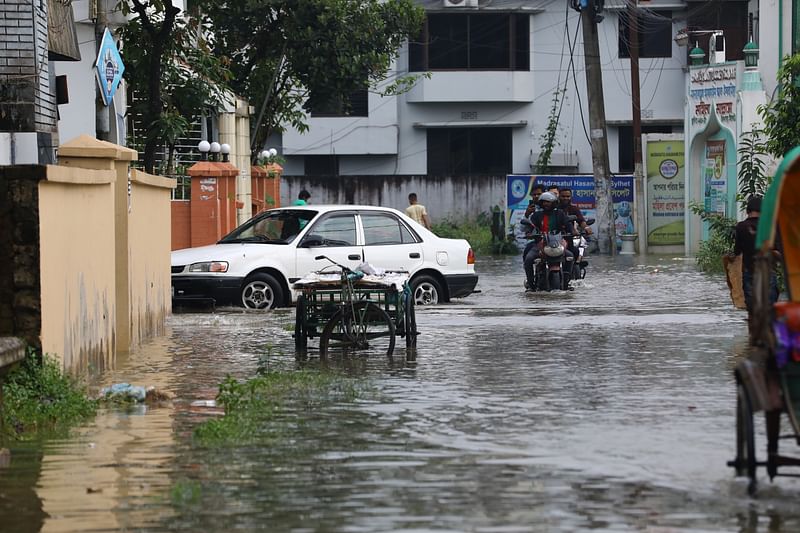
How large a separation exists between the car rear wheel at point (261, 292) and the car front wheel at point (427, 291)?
6.93 feet

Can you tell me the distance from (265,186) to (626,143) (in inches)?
593

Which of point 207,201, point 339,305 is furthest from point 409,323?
point 207,201

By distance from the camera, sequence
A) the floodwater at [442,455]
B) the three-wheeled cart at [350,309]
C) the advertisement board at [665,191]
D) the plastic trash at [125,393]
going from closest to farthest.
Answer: the floodwater at [442,455] → the plastic trash at [125,393] → the three-wheeled cart at [350,309] → the advertisement board at [665,191]

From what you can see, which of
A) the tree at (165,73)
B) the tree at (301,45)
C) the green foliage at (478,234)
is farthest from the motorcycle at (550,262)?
the green foliage at (478,234)

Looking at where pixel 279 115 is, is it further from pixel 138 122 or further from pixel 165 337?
pixel 165 337

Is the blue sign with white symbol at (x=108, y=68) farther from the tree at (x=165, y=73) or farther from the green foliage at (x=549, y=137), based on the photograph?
the green foliage at (x=549, y=137)

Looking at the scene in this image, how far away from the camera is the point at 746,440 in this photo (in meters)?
7.81

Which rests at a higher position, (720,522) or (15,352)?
(15,352)

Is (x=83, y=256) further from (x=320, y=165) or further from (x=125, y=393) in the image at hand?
(x=320, y=165)

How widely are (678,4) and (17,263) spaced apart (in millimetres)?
40696

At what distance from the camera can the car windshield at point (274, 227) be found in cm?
2177

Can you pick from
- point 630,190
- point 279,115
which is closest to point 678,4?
point 630,190

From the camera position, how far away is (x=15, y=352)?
1002 centimetres

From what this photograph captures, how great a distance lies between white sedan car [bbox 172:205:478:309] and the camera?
21.1 meters
